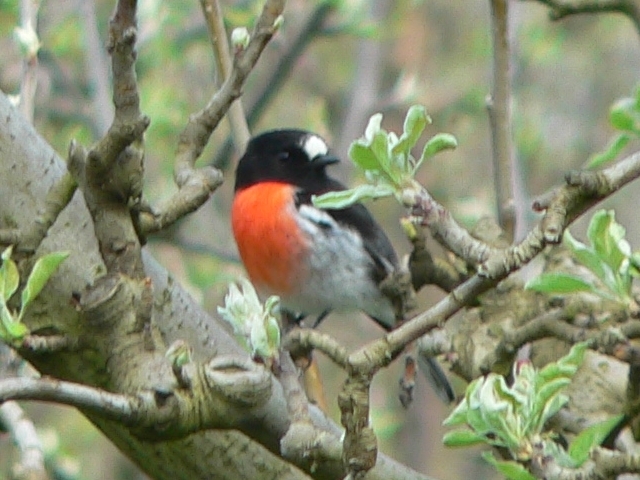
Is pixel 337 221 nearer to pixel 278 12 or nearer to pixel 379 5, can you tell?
pixel 278 12

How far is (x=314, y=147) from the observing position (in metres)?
4.44

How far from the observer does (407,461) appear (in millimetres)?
7578

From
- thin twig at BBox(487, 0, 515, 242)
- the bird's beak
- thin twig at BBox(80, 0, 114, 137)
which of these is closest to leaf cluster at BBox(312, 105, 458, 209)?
thin twig at BBox(487, 0, 515, 242)

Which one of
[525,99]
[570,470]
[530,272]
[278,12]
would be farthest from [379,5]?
[570,470]

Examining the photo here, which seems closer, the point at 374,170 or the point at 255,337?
the point at 374,170

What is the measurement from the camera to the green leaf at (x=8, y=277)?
5.72 feet

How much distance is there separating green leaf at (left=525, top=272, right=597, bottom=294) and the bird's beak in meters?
2.63

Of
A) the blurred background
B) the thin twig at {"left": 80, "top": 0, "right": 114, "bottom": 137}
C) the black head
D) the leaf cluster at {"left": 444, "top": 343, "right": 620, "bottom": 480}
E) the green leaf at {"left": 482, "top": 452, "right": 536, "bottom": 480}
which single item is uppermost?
the leaf cluster at {"left": 444, "top": 343, "right": 620, "bottom": 480}

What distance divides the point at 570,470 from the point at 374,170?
1.74 feet

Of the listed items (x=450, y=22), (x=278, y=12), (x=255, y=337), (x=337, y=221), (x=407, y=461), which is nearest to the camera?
(x=255, y=337)

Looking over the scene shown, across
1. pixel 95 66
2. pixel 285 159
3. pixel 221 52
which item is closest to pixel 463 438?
pixel 221 52

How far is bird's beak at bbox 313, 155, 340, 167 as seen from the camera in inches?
172

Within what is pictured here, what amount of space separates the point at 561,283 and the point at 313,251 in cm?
253

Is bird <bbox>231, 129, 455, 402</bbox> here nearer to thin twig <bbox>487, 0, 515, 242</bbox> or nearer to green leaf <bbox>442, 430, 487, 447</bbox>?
thin twig <bbox>487, 0, 515, 242</bbox>
